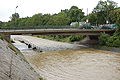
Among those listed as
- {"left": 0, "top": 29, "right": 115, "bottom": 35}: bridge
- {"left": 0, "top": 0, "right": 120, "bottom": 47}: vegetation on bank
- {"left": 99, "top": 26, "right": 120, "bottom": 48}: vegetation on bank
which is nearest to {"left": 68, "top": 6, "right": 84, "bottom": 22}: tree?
{"left": 0, "top": 0, "right": 120, "bottom": 47}: vegetation on bank

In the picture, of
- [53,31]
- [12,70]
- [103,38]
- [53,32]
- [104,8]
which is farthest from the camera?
[104,8]

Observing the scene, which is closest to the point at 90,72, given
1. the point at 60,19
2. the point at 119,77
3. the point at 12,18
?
the point at 119,77

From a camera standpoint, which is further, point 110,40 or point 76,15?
point 76,15

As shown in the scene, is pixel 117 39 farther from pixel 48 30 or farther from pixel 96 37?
pixel 48 30

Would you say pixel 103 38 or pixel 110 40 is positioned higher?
pixel 103 38

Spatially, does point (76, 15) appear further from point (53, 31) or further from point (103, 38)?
point (53, 31)

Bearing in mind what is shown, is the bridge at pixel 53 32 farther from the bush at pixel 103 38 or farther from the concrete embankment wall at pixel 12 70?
the concrete embankment wall at pixel 12 70

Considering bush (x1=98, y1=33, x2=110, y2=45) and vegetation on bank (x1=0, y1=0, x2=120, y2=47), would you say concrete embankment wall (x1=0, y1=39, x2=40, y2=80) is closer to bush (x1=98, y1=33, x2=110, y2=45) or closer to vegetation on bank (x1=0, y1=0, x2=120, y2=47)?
vegetation on bank (x1=0, y1=0, x2=120, y2=47)

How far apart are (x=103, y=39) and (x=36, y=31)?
62.8ft

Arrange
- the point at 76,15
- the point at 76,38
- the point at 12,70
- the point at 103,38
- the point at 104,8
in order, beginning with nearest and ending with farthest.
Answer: the point at 12,70, the point at 103,38, the point at 76,38, the point at 104,8, the point at 76,15

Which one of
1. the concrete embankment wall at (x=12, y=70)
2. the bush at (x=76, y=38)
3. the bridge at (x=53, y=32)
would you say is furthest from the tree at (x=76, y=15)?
the concrete embankment wall at (x=12, y=70)

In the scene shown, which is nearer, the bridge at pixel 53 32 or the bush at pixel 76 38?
the bridge at pixel 53 32

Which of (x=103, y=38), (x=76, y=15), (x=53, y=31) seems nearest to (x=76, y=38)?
(x=103, y=38)

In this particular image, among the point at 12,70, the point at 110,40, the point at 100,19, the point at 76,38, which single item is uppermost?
the point at 100,19
